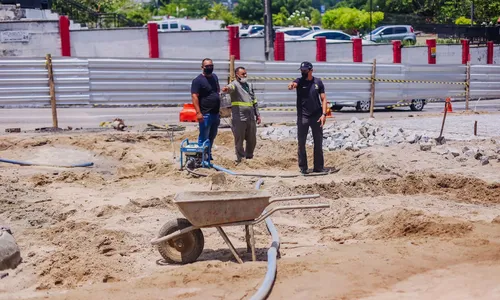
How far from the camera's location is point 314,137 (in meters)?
13.7

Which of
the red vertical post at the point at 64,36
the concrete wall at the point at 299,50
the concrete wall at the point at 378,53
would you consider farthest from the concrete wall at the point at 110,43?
the concrete wall at the point at 378,53

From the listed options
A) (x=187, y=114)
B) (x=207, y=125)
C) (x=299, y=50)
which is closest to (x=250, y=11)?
(x=299, y=50)

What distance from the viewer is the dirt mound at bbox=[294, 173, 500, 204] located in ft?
39.8

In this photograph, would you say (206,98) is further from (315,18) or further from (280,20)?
(315,18)

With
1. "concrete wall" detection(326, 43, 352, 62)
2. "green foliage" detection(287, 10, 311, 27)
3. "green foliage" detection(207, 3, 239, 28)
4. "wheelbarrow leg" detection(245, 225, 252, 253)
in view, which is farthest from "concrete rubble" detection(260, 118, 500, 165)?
"green foliage" detection(207, 3, 239, 28)

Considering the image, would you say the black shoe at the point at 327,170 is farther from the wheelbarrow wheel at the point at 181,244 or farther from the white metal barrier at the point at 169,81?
the white metal barrier at the point at 169,81

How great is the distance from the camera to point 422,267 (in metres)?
7.98

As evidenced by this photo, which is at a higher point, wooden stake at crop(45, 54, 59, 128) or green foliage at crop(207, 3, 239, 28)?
green foliage at crop(207, 3, 239, 28)

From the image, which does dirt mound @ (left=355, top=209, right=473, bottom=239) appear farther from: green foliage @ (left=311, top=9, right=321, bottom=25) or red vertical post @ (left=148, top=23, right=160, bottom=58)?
green foliage @ (left=311, top=9, right=321, bottom=25)

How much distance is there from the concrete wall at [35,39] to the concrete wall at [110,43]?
85cm

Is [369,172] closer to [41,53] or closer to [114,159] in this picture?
[114,159]

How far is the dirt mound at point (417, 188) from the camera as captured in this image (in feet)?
39.8

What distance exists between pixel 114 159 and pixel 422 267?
349 inches

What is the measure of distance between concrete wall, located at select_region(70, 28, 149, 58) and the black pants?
22.2 m
